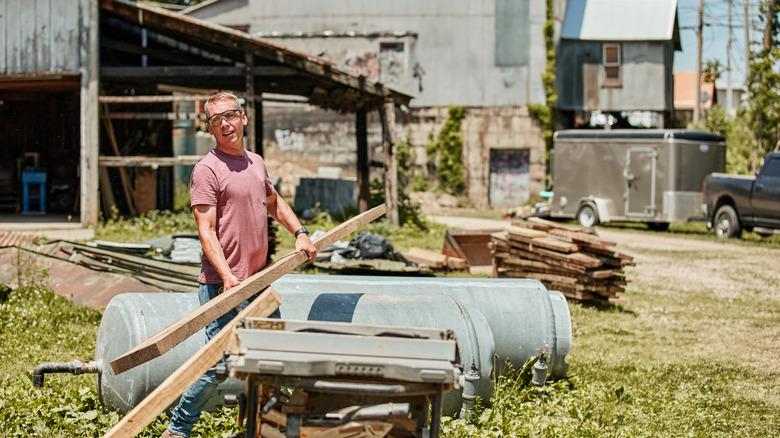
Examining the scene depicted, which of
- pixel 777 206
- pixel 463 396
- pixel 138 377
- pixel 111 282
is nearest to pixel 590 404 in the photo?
pixel 463 396

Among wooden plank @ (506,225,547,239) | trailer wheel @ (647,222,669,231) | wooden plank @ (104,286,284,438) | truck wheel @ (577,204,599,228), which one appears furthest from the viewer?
truck wheel @ (577,204,599,228)

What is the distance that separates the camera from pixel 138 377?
16.6 feet

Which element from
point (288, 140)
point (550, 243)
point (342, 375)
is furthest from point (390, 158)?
point (342, 375)

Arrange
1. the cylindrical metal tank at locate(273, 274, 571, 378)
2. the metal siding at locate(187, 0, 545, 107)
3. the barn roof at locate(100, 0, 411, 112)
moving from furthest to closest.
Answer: the metal siding at locate(187, 0, 545, 107) → the barn roof at locate(100, 0, 411, 112) → the cylindrical metal tank at locate(273, 274, 571, 378)

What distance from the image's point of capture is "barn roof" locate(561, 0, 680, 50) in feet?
101

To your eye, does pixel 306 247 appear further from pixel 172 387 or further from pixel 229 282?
pixel 172 387

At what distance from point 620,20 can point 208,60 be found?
1790cm

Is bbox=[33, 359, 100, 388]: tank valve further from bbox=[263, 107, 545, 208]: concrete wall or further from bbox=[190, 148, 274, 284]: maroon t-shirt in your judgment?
bbox=[263, 107, 545, 208]: concrete wall

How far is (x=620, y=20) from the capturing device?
31406 millimetres

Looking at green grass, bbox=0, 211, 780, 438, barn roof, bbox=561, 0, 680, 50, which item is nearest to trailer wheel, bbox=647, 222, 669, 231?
barn roof, bbox=561, 0, 680, 50

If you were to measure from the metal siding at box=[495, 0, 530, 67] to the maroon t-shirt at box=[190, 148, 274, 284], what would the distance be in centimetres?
2556

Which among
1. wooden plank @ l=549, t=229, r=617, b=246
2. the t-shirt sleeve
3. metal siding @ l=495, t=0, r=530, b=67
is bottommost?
wooden plank @ l=549, t=229, r=617, b=246

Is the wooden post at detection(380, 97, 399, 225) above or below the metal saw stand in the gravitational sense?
above

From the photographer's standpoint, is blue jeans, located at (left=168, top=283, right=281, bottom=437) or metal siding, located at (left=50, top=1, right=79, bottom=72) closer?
blue jeans, located at (left=168, top=283, right=281, bottom=437)
